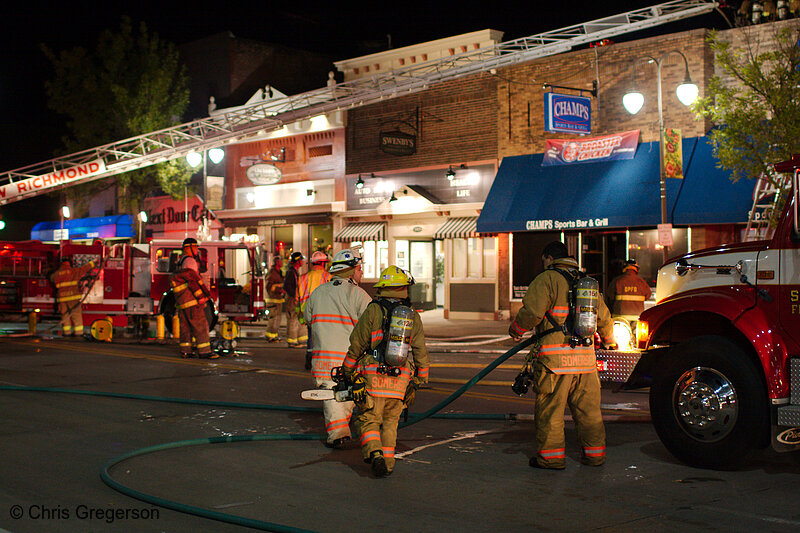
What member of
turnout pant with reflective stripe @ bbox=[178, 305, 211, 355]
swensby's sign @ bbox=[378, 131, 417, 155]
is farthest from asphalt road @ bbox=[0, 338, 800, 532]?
swensby's sign @ bbox=[378, 131, 417, 155]

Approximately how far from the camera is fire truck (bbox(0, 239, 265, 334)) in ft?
61.6

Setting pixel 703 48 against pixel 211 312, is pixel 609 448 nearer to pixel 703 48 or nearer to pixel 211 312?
pixel 211 312

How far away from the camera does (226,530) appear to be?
5.30 m

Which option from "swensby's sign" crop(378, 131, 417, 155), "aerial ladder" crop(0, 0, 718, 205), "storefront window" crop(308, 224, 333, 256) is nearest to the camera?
"aerial ladder" crop(0, 0, 718, 205)

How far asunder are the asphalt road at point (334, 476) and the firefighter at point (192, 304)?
13.2 feet

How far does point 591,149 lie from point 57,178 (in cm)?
1434

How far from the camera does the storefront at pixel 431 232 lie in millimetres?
24875

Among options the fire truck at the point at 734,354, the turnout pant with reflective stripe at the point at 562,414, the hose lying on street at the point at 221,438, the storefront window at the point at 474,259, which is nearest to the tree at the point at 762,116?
the fire truck at the point at 734,354

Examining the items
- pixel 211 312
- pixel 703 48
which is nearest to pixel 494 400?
pixel 211 312

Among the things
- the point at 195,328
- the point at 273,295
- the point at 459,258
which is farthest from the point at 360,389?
the point at 459,258

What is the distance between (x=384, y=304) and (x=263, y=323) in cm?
1922

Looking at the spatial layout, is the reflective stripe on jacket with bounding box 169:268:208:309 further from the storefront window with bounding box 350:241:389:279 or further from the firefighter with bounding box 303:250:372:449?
the storefront window with bounding box 350:241:389:279

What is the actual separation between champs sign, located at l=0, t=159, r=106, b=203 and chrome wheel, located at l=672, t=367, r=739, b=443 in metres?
19.1

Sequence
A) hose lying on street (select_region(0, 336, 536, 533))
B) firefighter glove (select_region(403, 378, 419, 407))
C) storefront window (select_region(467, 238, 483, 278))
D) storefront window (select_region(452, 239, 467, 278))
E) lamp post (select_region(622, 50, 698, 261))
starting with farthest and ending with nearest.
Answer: storefront window (select_region(452, 239, 467, 278)) < storefront window (select_region(467, 238, 483, 278)) < lamp post (select_region(622, 50, 698, 261)) < firefighter glove (select_region(403, 378, 419, 407)) < hose lying on street (select_region(0, 336, 536, 533))
